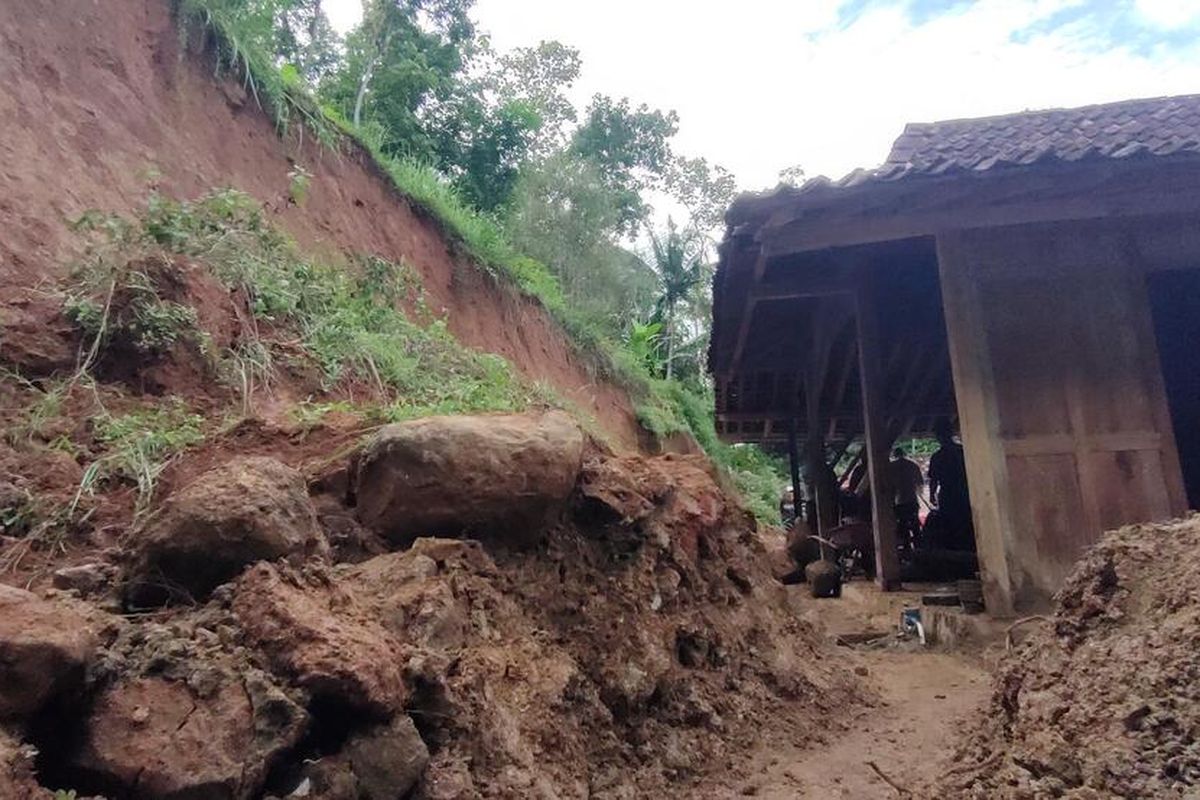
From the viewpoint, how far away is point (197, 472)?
3412 mm

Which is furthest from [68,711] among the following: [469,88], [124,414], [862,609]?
[469,88]

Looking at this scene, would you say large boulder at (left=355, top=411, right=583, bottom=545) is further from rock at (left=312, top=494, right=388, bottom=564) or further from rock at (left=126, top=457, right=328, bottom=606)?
rock at (left=126, top=457, right=328, bottom=606)

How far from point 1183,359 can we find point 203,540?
7.89m

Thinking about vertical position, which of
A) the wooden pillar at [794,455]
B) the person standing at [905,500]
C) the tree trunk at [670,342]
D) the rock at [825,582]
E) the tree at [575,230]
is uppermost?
the tree at [575,230]

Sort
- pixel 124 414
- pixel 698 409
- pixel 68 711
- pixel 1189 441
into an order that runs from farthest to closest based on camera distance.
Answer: pixel 698 409, pixel 1189 441, pixel 124 414, pixel 68 711

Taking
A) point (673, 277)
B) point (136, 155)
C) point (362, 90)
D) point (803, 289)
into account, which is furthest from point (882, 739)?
point (673, 277)

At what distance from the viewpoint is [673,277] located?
84.2 feet

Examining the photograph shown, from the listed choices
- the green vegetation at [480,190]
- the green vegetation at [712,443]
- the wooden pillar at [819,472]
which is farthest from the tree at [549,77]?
the wooden pillar at [819,472]

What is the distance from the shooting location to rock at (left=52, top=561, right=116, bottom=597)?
254 centimetres

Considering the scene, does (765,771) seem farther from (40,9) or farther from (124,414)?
(40,9)

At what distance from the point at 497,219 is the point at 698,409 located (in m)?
7.34

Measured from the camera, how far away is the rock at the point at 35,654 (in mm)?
1825

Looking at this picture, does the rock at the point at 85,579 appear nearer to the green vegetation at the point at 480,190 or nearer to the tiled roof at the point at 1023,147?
the green vegetation at the point at 480,190

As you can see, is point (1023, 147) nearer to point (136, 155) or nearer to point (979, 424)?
point (979, 424)
